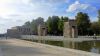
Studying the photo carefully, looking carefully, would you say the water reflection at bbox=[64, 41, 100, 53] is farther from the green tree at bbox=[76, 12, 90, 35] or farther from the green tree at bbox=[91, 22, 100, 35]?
the green tree at bbox=[91, 22, 100, 35]

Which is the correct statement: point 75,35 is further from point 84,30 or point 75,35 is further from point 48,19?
point 48,19

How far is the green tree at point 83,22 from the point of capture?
3130 inches

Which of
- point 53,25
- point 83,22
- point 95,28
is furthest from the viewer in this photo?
point 53,25

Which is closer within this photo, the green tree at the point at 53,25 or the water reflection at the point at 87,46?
the water reflection at the point at 87,46

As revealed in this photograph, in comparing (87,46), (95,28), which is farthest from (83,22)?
(87,46)

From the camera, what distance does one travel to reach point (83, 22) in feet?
261

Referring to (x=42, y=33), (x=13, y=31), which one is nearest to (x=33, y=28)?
(x=13, y=31)

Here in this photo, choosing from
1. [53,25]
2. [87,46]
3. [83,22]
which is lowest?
[87,46]

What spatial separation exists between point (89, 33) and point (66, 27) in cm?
2671

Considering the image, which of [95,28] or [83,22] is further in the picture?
[95,28]

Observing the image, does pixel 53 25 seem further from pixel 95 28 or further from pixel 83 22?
pixel 95 28

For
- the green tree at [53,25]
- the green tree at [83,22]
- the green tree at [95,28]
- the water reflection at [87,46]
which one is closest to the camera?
the water reflection at [87,46]

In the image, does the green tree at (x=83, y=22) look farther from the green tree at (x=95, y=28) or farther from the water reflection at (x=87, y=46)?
the water reflection at (x=87, y=46)

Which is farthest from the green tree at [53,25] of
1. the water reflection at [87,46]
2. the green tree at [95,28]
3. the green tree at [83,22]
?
the water reflection at [87,46]
